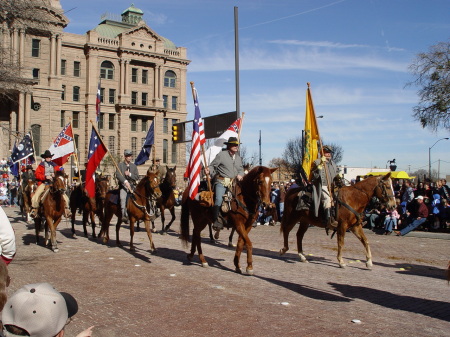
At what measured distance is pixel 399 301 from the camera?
317 inches

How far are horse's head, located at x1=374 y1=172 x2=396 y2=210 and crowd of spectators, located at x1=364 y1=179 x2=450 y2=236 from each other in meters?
7.19

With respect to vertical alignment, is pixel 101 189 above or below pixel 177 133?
below

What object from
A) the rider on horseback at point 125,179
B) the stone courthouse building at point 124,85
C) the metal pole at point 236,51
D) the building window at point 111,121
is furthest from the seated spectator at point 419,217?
the building window at point 111,121

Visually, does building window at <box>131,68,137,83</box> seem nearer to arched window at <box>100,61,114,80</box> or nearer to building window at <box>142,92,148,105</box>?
building window at <box>142,92,148,105</box>

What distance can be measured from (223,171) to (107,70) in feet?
240

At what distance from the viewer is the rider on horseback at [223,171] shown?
10844 millimetres

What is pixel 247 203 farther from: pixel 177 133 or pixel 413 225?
pixel 177 133

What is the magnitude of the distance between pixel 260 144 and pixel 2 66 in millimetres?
63107

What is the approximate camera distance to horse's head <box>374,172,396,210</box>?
1186cm

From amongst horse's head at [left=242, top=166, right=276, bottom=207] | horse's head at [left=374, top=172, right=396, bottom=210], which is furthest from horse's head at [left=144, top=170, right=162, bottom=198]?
horse's head at [left=374, top=172, right=396, bottom=210]

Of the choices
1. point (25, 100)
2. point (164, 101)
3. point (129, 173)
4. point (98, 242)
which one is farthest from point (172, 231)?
point (164, 101)

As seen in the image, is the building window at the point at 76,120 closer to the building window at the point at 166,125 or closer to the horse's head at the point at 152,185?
the building window at the point at 166,125

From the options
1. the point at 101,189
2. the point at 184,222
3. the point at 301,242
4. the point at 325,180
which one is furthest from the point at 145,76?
the point at 325,180

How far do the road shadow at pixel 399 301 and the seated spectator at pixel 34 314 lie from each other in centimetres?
612
